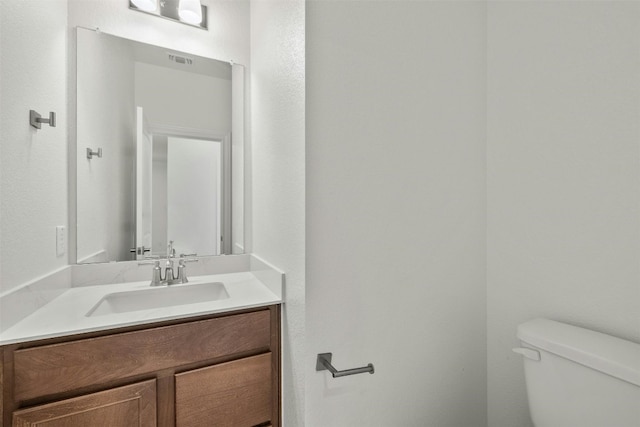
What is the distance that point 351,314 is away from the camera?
→ 1077 millimetres

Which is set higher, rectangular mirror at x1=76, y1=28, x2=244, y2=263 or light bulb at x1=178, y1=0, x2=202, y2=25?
light bulb at x1=178, y1=0, x2=202, y2=25

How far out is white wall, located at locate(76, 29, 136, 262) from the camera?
140 cm

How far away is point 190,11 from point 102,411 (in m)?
1.72

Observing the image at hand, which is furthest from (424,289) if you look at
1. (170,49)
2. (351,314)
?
(170,49)

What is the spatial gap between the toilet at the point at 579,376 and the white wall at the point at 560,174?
128 millimetres

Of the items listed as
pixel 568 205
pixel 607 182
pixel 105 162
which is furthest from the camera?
pixel 105 162

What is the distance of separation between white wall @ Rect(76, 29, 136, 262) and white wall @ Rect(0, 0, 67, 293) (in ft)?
0.23

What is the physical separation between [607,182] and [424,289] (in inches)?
27.3

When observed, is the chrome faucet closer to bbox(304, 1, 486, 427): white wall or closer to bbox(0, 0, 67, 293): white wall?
bbox(0, 0, 67, 293): white wall

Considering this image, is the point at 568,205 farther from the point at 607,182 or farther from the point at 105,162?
the point at 105,162

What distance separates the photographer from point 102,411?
92cm

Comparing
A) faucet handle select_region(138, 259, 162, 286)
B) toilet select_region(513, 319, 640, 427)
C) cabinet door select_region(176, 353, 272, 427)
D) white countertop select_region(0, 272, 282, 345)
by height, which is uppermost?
faucet handle select_region(138, 259, 162, 286)

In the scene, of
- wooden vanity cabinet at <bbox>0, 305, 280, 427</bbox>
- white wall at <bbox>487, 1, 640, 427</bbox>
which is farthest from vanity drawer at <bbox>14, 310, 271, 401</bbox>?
white wall at <bbox>487, 1, 640, 427</bbox>

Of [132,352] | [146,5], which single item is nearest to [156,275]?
[132,352]
